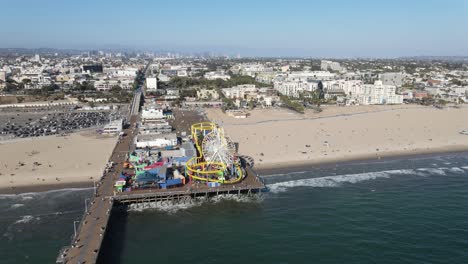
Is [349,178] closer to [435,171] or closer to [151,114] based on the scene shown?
[435,171]

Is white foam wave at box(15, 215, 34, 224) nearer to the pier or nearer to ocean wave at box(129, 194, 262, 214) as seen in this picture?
the pier

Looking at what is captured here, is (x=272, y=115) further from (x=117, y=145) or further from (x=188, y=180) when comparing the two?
(x=188, y=180)

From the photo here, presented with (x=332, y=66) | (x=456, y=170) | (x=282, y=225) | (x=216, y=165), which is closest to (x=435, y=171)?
(x=456, y=170)

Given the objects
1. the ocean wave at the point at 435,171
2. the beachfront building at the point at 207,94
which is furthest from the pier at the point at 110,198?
the beachfront building at the point at 207,94

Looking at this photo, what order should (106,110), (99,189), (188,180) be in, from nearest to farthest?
(99,189)
(188,180)
(106,110)


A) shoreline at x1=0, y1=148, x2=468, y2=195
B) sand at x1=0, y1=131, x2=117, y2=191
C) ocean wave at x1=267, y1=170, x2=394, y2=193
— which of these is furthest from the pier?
sand at x1=0, y1=131, x2=117, y2=191


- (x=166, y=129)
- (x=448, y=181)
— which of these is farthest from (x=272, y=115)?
(x=448, y=181)
